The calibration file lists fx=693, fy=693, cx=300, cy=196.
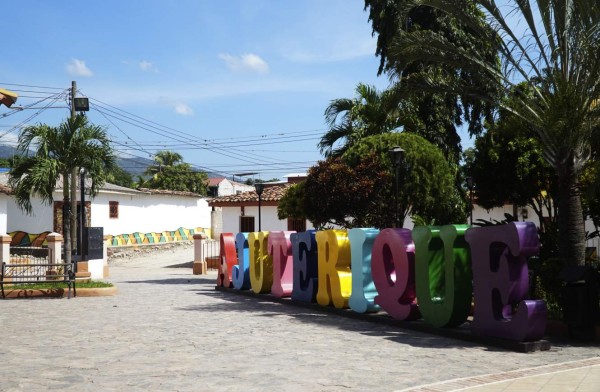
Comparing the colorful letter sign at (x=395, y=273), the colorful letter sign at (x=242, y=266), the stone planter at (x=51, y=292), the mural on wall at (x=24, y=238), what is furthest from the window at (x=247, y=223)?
the colorful letter sign at (x=395, y=273)

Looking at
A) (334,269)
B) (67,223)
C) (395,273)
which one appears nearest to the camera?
(395,273)

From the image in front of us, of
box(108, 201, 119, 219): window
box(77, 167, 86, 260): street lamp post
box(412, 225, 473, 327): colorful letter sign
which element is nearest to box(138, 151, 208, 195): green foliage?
box(108, 201, 119, 219): window

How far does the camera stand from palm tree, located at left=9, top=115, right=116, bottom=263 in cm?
2095

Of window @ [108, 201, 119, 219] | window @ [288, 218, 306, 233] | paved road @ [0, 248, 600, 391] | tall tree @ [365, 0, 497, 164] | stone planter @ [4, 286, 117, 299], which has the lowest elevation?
paved road @ [0, 248, 600, 391]

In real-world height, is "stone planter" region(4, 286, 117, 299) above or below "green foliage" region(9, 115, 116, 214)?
below

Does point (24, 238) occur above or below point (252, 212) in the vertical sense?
below

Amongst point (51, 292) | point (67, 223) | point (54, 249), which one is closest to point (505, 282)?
point (51, 292)

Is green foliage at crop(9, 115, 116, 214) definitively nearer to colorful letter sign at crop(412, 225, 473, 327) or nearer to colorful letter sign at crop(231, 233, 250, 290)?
colorful letter sign at crop(231, 233, 250, 290)

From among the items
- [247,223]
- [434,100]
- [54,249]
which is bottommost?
Result: [54,249]

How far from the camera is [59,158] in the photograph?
21672 mm

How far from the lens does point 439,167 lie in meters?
21.9

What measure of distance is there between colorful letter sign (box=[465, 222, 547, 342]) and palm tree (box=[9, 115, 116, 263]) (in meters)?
14.3

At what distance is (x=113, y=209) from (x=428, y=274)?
106ft

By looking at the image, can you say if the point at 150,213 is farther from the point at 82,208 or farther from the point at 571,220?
the point at 571,220
